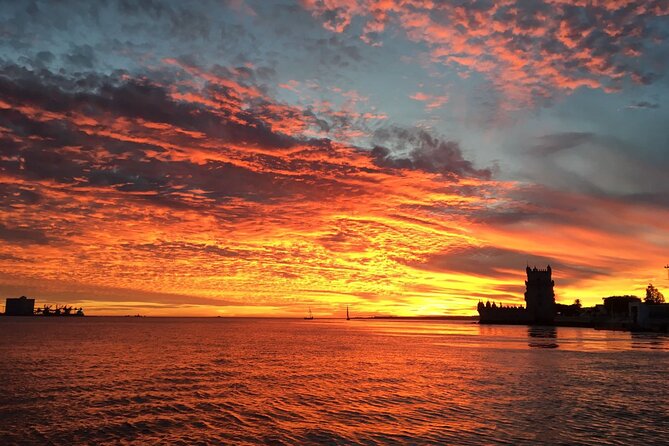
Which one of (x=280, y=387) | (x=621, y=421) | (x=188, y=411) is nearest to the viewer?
(x=621, y=421)

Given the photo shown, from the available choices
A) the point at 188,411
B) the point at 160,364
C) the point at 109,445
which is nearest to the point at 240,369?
the point at 160,364

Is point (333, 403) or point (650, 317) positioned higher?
point (650, 317)

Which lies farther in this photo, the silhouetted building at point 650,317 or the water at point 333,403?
the silhouetted building at point 650,317

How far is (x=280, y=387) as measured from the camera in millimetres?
44125

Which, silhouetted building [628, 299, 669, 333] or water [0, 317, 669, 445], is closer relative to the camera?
water [0, 317, 669, 445]

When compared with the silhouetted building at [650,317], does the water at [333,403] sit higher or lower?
lower

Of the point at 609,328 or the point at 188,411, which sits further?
the point at 609,328

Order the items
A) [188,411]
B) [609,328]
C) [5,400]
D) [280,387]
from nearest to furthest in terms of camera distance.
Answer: [188,411]
[5,400]
[280,387]
[609,328]

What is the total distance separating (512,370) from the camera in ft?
183

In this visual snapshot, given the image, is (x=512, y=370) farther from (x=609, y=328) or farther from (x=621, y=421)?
(x=609, y=328)

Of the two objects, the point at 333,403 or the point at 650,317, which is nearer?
the point at 333,403

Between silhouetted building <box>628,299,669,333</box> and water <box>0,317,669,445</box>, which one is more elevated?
silhouetted building <box>628,299,669,333</box>

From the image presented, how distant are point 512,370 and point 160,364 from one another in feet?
134

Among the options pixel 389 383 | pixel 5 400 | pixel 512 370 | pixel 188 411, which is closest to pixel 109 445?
pixel 188 411
